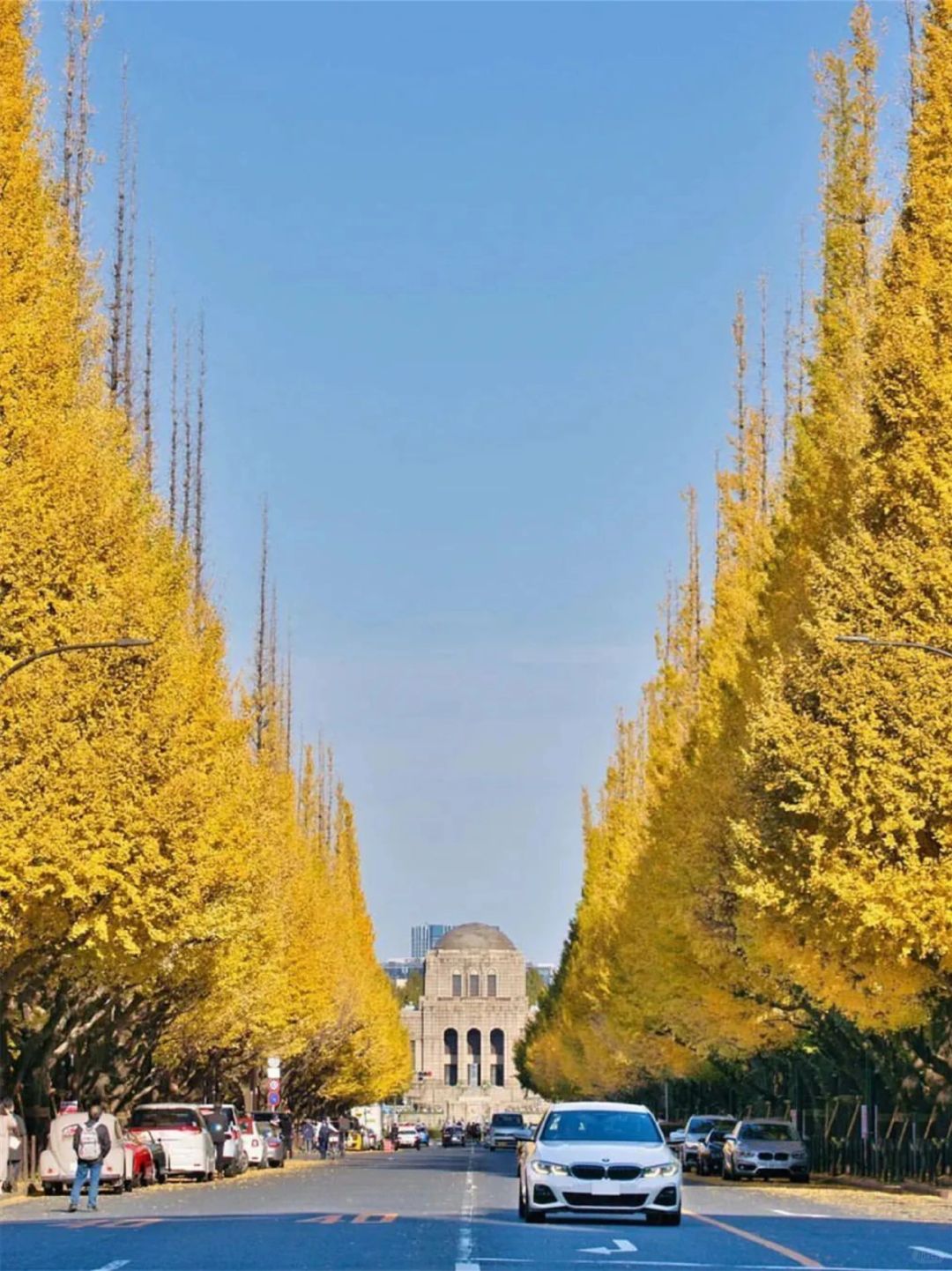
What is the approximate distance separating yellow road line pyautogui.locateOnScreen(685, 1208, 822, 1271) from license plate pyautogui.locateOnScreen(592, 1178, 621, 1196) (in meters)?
1.32

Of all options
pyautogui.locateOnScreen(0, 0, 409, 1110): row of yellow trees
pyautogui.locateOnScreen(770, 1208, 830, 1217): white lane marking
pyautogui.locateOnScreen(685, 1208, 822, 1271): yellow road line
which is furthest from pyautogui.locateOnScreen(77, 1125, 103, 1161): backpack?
pyautogui.locateOnScreen(770, 1208, 830, 1217): white lane marking

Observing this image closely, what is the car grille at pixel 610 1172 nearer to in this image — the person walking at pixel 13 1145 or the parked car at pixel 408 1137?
the person walking at pixel 13 1145

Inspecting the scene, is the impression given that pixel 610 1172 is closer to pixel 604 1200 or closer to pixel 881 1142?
pixel 604 1200

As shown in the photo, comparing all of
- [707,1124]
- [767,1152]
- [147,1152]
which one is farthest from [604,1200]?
[707,1124]

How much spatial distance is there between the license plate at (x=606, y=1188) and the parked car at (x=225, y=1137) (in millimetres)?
28658

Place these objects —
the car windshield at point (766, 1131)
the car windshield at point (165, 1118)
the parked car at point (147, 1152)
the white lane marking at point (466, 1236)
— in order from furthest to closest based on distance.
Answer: the car windshield at point (766, 1131)
the car windshield at point (165, 1118)
the parked car at point (147, 1152)
the white lane marking at point (466, 1236)

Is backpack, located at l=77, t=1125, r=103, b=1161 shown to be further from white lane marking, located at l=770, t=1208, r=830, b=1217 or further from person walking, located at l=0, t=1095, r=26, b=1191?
white lane marking, located at l=770, t=1208, r=830, b=1217

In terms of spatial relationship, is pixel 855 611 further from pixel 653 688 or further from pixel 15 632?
pixel 653 688

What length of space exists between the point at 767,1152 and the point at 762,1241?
28.0 meters

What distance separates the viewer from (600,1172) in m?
26.8

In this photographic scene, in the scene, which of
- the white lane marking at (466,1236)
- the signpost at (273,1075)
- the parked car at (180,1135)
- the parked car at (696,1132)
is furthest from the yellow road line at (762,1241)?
the signpost at (273,1075)

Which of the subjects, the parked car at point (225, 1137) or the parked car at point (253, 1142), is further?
the parked car at point (253, 1142)

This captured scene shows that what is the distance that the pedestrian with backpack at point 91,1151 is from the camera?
32.2 m

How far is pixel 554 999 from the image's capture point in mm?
143750
